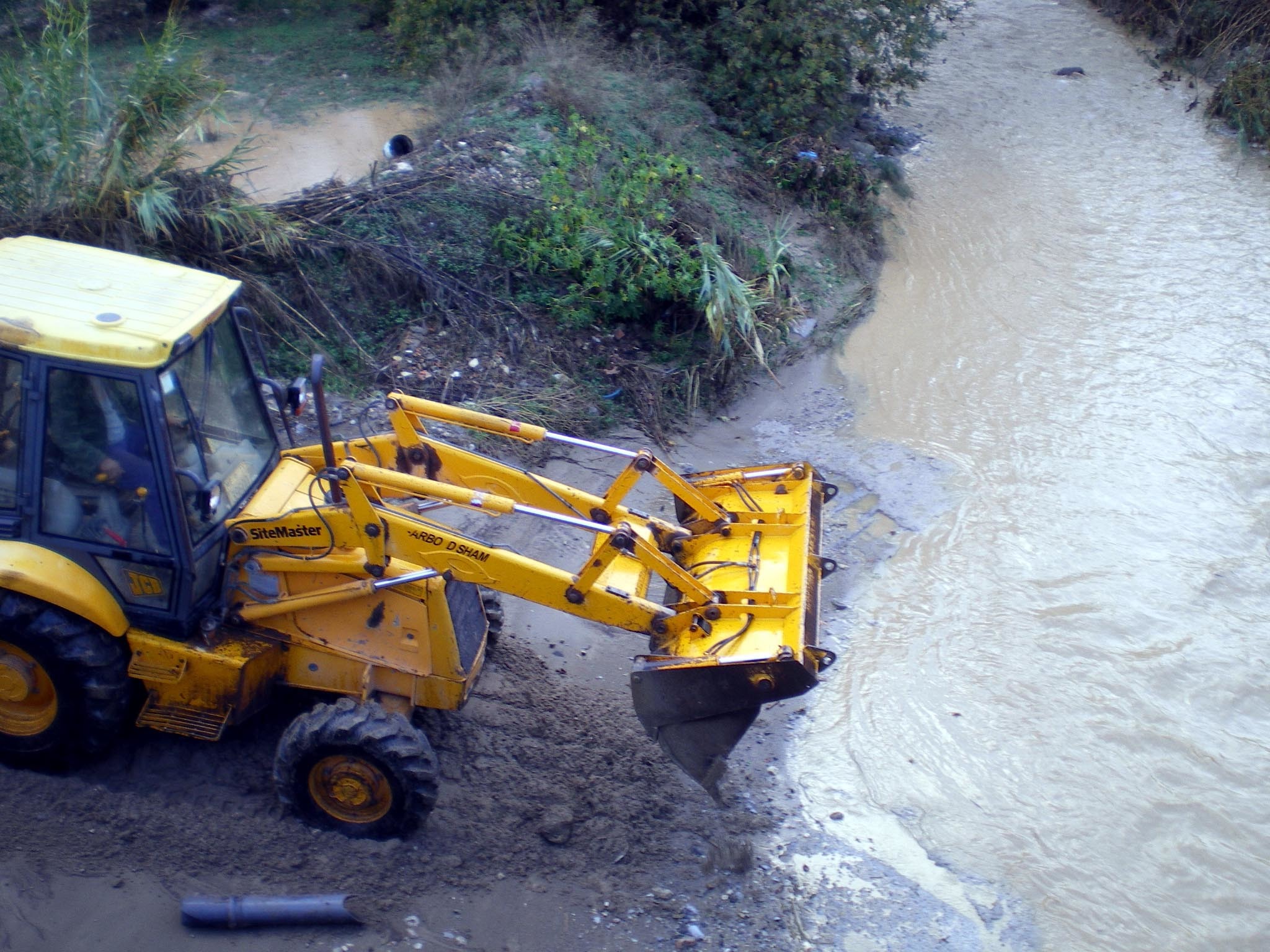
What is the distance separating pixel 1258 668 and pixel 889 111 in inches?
385

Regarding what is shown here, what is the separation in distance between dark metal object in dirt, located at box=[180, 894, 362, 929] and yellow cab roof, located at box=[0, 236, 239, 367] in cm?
206

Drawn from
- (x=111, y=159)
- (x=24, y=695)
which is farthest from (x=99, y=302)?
(x=111, y=159)

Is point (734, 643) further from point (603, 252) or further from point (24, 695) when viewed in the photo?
point (603, 252)

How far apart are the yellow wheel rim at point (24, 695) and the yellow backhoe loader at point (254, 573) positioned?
0.01 metres

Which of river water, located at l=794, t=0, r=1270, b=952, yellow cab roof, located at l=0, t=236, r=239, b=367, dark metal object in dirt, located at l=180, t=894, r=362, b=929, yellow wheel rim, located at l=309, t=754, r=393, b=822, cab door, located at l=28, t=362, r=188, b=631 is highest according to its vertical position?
yellow cab roof, located at l=0, t=236, r=239, b=367

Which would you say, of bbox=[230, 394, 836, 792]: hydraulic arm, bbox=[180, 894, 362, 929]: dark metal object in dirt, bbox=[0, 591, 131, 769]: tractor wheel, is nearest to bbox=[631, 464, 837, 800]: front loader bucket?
bbox=[230, 394, 836, 792]: hydraulic arm

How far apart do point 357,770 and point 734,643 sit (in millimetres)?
1628

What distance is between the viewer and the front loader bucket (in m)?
4.02

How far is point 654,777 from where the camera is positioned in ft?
16.4

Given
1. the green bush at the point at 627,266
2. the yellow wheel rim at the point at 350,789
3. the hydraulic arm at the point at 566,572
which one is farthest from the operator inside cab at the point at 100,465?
the green bush at the point at 627,266

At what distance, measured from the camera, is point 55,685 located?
421cm

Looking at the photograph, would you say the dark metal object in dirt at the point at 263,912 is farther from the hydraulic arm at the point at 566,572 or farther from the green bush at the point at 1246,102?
the green bush at the point at 1246,102

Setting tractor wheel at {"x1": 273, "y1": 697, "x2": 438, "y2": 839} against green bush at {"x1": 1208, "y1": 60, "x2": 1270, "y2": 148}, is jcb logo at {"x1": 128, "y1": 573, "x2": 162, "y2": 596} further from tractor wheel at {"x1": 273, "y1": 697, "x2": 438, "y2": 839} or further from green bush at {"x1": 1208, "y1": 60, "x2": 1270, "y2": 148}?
green bush at {"x1": 1208, "y1": 60, "x2": 1270, "y2": 148}

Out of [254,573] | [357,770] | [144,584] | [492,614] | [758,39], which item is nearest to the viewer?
[144,584]
